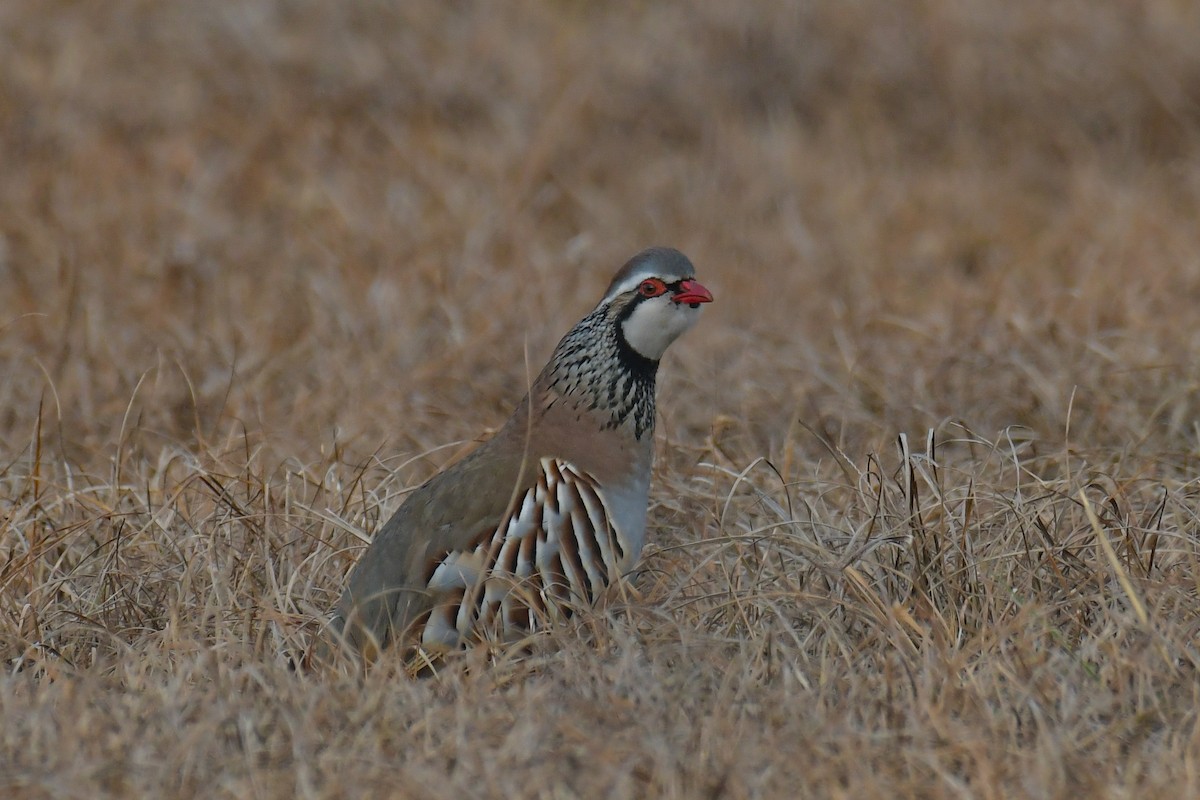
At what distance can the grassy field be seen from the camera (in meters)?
2.85

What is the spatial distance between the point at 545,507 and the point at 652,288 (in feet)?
1.84

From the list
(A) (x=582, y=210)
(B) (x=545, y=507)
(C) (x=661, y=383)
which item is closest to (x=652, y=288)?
(B) (x=545, y=507)

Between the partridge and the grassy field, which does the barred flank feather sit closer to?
the partridge

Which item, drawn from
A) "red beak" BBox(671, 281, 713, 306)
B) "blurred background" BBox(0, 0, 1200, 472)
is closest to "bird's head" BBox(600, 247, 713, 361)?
"red beak" BBox(671, 281, 713, 306)

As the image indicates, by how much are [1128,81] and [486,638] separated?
642 centimetres

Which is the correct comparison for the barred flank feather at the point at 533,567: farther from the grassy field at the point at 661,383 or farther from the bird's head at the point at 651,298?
the bird's head at the point at 651,298

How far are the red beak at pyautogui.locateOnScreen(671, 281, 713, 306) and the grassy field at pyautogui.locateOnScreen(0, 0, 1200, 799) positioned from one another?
1.40 ft

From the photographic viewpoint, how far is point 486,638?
3467 millimetres

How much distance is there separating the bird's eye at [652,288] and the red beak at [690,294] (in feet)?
0.11

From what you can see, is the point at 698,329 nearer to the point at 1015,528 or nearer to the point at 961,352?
the point at 961,352

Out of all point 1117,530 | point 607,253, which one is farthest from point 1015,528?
point 607,253

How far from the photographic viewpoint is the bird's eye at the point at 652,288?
3.77 metres

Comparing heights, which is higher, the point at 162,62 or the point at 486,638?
the point at 162,62

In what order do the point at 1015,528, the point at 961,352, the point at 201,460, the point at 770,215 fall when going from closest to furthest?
the point at 1015,528 → the point at 201,460 → the point at 961,352 → the point at 770,215
